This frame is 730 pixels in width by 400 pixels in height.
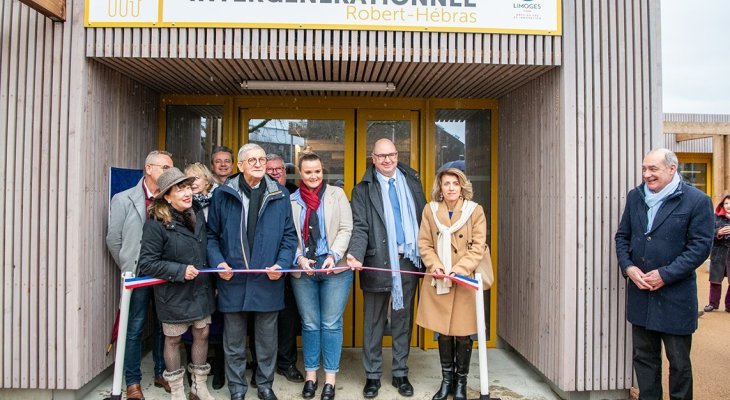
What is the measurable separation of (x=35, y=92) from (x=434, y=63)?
3.27m

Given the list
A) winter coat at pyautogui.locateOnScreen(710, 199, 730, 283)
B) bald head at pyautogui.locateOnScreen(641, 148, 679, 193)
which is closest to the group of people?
bald head at pyautogui.locateOnScreen(641, 148, 679, 193)

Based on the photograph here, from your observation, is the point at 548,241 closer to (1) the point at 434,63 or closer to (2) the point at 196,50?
(1) the point at 434,63

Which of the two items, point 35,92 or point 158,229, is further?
point 35,92

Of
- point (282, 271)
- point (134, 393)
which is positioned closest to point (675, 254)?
point (282, 271)

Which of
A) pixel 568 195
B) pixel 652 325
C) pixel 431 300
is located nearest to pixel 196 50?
pixel 431 300

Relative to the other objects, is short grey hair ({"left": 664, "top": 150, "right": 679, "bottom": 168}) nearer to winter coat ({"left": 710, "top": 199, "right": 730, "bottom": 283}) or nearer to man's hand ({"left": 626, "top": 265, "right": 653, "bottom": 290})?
man's hand ({"left": 626, "top": 265, "right": 653, "bottom": 290})

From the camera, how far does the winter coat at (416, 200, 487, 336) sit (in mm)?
4145

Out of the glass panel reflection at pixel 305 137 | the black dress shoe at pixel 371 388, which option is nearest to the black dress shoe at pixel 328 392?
the black dress shoe at pixel 371 388

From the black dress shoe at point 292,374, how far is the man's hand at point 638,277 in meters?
2.92

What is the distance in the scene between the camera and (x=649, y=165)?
3822mm

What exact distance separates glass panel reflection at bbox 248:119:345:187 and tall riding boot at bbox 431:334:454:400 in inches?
89.2

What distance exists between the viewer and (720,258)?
804 cm

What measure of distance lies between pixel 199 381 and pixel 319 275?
127cm

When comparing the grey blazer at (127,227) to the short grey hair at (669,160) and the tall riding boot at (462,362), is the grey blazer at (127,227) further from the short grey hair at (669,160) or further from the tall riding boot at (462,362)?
the short grey hair at (669,160)
